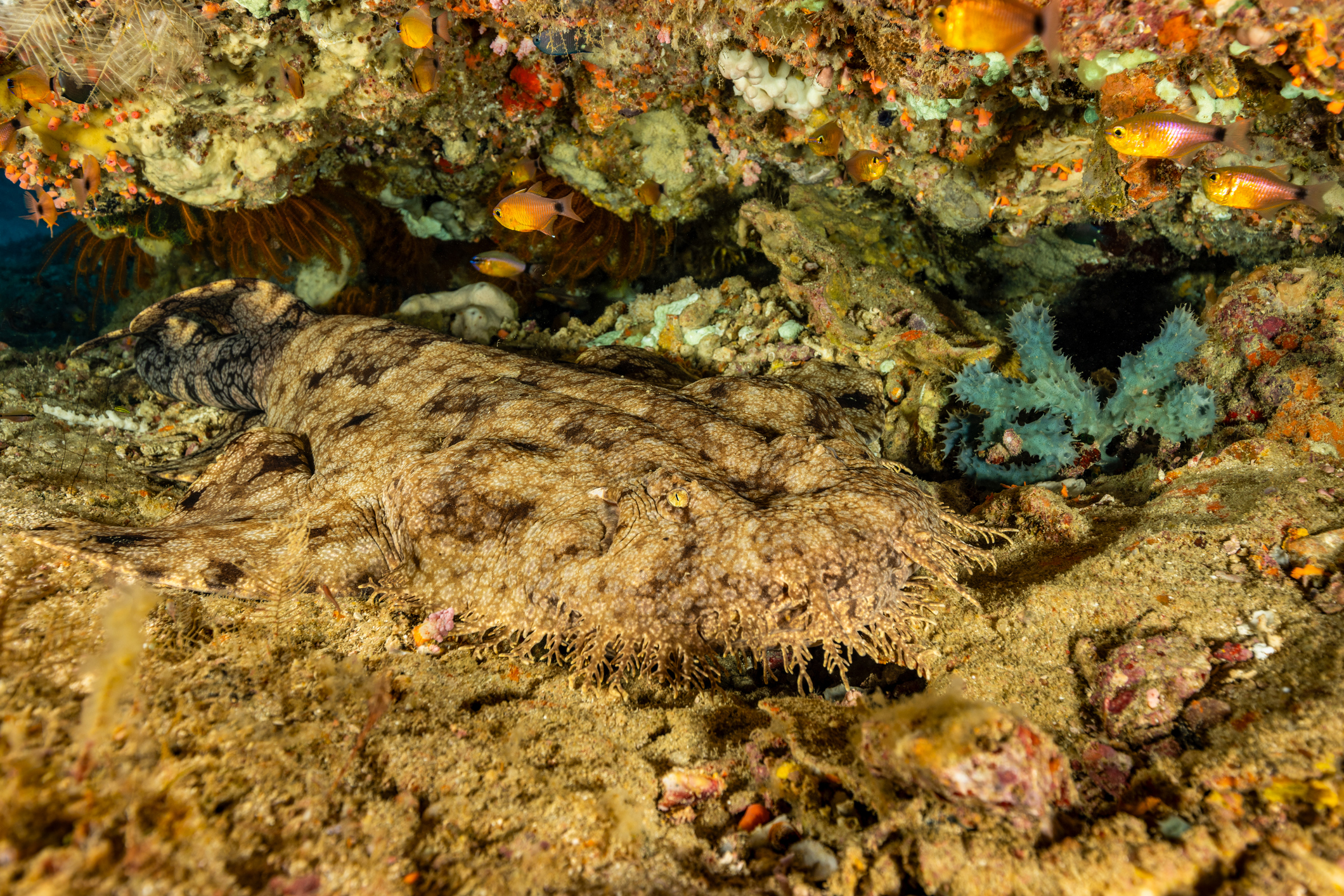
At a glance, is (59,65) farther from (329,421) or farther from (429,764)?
(429,764)

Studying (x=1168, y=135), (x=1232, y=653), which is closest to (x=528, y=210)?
(x=1168, y=135)

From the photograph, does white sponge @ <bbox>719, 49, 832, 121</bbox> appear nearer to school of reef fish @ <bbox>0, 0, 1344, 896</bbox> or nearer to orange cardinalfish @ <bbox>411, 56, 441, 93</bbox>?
school of reef fish @ <bbox>0, 0, 1344, 896</bbox>

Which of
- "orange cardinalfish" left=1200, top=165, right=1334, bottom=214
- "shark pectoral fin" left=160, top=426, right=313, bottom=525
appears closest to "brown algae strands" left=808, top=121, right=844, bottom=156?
"orange cardinalfish" left=1200, top=165, right=1334, bottom=214

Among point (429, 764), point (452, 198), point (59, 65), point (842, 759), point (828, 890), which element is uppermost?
point (452, 198)

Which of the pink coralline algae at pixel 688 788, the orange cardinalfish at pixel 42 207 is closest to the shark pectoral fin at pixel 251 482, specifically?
the orange cardinalfish at pixel 42 207

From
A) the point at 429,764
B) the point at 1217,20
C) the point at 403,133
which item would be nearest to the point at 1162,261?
the point at 1217,20

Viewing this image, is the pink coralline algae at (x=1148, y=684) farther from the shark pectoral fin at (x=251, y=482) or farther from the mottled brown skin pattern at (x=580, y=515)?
the shark pectoral fin at (x=251, y=482)
